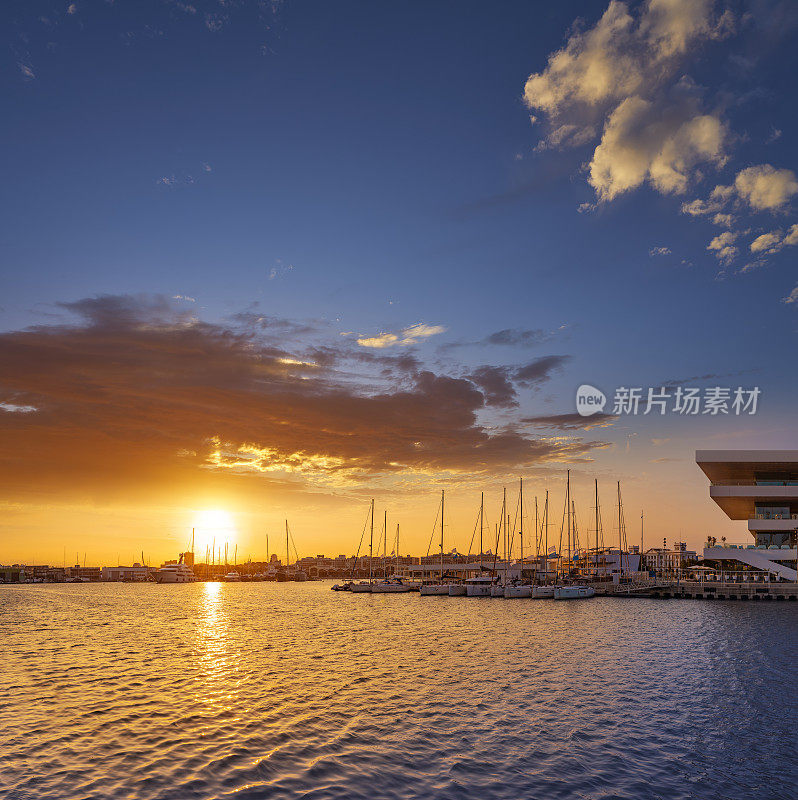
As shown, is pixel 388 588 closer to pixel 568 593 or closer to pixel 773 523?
pixel 568 593

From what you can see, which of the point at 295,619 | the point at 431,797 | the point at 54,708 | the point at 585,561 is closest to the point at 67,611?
the point at 295,619

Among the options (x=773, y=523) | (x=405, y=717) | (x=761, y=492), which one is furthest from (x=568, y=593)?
(x=405, y=717)

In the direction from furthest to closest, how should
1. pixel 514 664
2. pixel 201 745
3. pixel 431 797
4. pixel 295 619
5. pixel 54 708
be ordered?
pixel 295 619
pixel 514 664
pixel 54 708
pixel 201 745
pixel 431 797

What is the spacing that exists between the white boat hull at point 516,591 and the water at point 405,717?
2310 inches

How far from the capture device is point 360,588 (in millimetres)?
147750

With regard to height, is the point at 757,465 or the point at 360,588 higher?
the point at 757,465

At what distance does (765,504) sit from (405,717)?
98.0 m

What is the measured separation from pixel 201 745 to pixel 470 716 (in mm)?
10766

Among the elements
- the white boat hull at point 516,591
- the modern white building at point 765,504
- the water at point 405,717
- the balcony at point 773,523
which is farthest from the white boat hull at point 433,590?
the water at point 405,717

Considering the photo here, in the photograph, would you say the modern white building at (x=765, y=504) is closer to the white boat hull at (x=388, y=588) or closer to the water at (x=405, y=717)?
the water at (x=405, y=717)

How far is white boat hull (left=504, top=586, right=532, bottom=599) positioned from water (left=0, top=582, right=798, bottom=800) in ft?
192

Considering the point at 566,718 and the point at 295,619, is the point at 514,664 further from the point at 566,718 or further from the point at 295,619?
the point at 295,619

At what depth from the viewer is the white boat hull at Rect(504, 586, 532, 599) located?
369ft

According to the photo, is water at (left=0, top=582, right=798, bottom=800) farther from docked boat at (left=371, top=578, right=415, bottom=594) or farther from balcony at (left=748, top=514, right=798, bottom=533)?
docked boat at (left=371, top=578, right=415, bottom=594)
